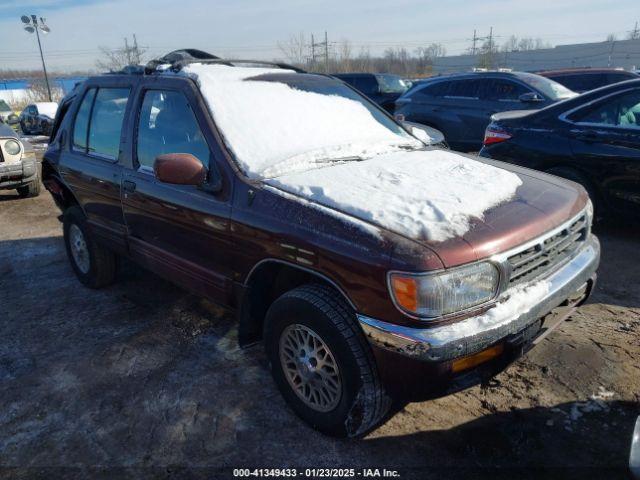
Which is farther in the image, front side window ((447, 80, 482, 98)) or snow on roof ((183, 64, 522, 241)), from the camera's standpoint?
front side window ((447, 80, 482, 98))

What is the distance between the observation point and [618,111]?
4.92 m

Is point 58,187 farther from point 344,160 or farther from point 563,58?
point 563,58

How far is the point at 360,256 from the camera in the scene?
2.11m

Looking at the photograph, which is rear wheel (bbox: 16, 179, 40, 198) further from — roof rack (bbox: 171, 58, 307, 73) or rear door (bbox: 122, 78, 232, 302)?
roof rack (bbox: 171, 58, 307, 73)

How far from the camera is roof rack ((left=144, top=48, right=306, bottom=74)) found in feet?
11.0

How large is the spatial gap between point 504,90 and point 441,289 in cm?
748

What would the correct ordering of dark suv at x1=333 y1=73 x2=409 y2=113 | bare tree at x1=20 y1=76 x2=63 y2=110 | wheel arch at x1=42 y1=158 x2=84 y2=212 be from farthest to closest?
bare tree at x1=20 y1=76 x2=63 y2=110
dark suv at x1=333 y1=73 x2=409 y2=113
wheel arch at x1=42 y1=158 x2=84 y2=212

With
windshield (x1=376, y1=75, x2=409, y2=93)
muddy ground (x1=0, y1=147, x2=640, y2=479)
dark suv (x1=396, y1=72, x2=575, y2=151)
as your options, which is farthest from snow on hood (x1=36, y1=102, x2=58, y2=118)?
muddy ground (x1=0, y1=147, x2=640, y2=479)

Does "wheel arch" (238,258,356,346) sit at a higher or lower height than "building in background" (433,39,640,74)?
lower

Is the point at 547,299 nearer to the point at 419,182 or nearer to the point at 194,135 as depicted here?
the point at 419,182

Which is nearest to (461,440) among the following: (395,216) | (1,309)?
(395,216)

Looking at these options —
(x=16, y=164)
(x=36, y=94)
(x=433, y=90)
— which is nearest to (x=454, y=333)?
(x=433, y=90)

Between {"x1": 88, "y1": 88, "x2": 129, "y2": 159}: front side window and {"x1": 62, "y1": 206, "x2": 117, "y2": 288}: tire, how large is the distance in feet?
2.51

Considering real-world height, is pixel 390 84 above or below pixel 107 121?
below
